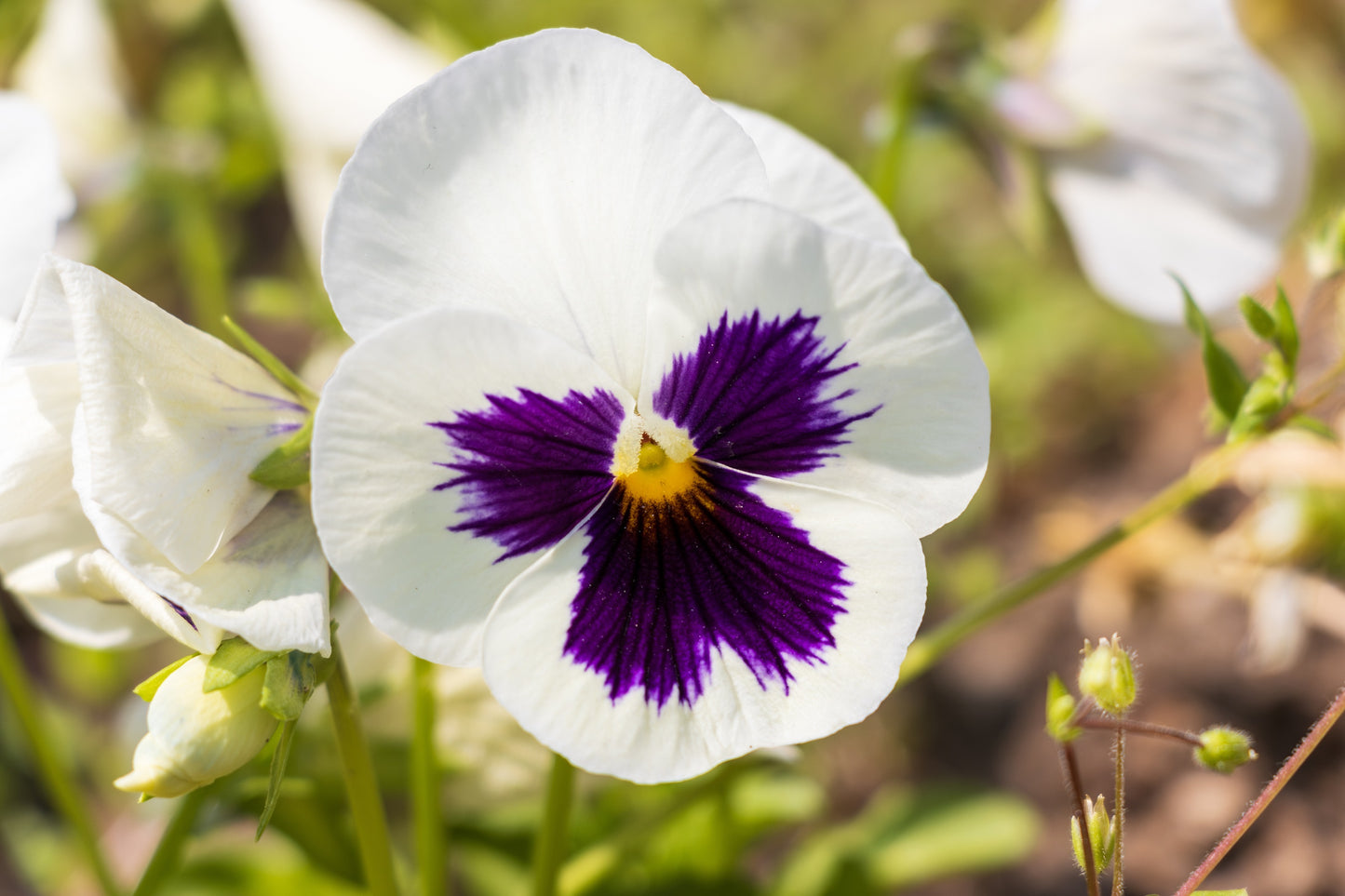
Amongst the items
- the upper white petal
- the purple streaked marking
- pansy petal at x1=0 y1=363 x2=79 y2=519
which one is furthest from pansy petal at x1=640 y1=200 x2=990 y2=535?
the upper white petal

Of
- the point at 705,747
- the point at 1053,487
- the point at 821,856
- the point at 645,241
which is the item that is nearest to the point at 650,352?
the point at 645,241

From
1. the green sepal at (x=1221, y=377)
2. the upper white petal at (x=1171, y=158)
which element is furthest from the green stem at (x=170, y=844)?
the upper white petal at (x=1171, y=158)

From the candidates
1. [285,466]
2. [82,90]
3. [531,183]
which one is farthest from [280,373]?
[82,90]

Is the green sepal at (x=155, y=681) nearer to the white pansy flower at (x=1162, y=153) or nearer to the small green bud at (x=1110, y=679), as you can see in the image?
the small green bud at (x=1110, y=679)

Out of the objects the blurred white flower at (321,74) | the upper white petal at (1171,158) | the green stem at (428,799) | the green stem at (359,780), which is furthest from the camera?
the blurred white flower at (321,74)

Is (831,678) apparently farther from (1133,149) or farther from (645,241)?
(1133,149)

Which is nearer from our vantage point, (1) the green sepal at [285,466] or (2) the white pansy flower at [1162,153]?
(1) the green sepal at [285,466]

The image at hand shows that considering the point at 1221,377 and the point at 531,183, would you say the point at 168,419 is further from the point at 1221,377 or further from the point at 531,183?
the point at 1221,377

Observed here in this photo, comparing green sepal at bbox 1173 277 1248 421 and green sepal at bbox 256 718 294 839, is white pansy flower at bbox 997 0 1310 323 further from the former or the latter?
green sepal at bbox 256 718 294 839
